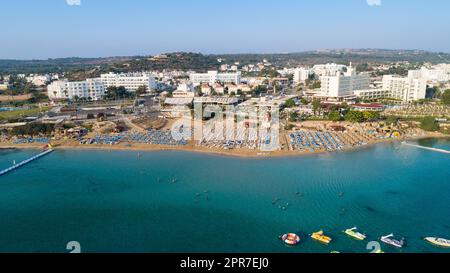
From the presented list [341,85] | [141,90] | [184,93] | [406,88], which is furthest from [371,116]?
[141,90]

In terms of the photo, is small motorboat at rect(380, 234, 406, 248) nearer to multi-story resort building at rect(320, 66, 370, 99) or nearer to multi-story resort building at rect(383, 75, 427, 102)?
multi-story resort building at rect(320, 66, 370, 99)

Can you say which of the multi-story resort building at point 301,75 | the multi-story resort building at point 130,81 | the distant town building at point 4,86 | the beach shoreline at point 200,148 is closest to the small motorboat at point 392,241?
the beach shoreline at point 200,148

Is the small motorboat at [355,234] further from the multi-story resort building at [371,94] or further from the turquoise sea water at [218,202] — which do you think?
the multi-story resort building at [371,94]

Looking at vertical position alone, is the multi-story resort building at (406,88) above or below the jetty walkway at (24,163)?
above

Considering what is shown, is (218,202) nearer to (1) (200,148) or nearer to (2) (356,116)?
(1) (200,148)

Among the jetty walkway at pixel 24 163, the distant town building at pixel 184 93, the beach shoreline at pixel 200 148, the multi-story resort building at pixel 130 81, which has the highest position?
the multi-story resort building at pixel 130 81
